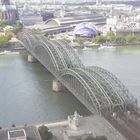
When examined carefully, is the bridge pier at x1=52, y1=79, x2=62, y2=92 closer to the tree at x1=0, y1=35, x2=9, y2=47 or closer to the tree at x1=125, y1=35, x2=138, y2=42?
the tree at x1=0, y1=35, x2=9, y2=47

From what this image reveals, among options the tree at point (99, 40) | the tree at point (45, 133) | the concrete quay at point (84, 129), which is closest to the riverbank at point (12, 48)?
the tree at point (99, 40)

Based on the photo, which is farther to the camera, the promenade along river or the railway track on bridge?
the promenade along river

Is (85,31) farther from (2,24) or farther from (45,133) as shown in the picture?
(45,133)

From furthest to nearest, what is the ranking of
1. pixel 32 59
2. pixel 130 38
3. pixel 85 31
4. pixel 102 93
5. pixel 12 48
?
pixel 85 31 < pixel 130 38 < pixel 12 48 < pixel 32 59 < pixel 102 93

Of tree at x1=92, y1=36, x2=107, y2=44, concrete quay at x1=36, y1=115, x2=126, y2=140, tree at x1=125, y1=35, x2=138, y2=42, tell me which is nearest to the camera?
concrete quay at x1=36, y1=115, x2=126, y2=140

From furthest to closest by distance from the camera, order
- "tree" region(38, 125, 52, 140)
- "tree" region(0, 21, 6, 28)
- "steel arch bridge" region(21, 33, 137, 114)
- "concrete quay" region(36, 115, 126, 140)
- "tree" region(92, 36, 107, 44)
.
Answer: "tree" region(0, 21, 6, 28) → "tree" region(92, 36, 107, 44) → "steel arch bridge" region(21, 33, 137, 114) → "tree" region(38, 125, 52, 140) → "concrete quay" region(36, 115, 126, 140)

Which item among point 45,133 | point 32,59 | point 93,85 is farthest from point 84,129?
point 32,59

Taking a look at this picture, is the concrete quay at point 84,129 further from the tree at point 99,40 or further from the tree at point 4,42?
the tree at point 99,40

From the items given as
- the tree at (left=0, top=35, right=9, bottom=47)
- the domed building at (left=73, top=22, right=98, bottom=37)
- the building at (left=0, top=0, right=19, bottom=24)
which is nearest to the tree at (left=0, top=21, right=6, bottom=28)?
the building at (left=0, top=0, right=19, bottom=24)
